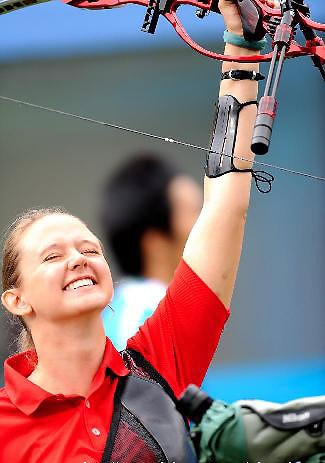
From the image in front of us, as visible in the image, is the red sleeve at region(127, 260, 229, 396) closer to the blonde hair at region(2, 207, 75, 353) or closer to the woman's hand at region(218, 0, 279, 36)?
the blonde hair at region(2, 207, 75, 353)

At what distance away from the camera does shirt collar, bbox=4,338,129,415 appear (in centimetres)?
214

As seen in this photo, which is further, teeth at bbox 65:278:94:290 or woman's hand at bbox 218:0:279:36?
woman's hand at bbox 218:0:279:36

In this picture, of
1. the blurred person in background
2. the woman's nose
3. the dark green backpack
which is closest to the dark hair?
the blurred person in background

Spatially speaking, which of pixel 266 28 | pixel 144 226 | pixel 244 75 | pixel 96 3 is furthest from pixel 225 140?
pixel 144 226

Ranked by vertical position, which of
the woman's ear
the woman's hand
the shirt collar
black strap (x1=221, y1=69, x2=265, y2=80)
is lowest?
the shirt collar

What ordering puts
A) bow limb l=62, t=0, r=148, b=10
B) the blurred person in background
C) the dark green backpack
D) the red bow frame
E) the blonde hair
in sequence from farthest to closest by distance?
the blurred person in background → bow limb l=62, t=0, r=148, b=10 → the blonde hair → the red bow frame → the dark green backpack

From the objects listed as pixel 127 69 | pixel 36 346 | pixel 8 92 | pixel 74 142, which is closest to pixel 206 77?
pixel 127 69

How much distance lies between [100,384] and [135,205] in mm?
2083

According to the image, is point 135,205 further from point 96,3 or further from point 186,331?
point 186,331

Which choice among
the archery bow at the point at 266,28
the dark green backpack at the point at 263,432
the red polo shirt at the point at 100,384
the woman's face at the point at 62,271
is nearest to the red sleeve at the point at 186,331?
the red polo shirt at the point at 100,384

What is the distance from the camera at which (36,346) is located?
229 centimetres

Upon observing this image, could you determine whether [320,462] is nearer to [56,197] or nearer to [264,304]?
[264,304]

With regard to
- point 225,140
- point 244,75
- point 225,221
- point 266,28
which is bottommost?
point 225,221

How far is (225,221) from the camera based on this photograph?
7.59ft
